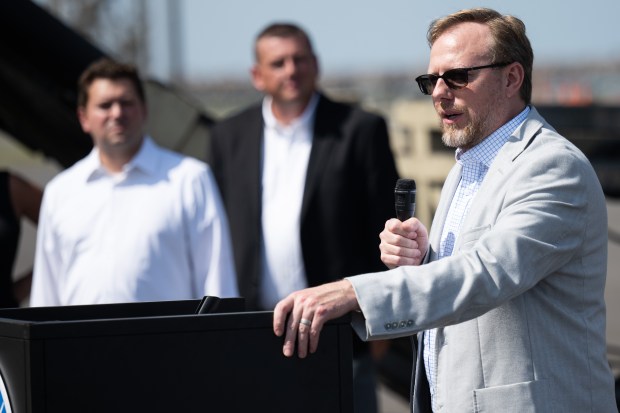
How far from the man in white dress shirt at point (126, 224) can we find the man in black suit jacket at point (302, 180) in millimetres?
431

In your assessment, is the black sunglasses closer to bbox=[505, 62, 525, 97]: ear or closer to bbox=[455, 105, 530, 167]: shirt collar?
bbox=[505, 62, 525, 97]: ear

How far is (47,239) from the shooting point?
507cm

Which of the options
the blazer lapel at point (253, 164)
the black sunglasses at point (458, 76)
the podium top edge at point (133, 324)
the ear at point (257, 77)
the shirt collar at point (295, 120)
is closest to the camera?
the podium top edge at point (133, 324)

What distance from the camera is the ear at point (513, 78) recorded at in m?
3.10

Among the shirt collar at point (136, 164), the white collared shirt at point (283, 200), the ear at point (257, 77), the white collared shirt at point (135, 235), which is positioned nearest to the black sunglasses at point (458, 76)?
the white collared shirt at point (135, 235)

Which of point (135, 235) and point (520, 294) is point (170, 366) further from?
point (135, 235)

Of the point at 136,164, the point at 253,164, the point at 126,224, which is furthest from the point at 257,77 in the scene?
the point at 126,224

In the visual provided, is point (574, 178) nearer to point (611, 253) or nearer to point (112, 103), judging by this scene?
point (112, 103)

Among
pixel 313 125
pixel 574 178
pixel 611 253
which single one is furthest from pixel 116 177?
pixel 611 253

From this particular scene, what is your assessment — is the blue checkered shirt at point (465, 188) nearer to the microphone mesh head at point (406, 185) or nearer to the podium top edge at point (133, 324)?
the microphone mesh head at point (406, 185)

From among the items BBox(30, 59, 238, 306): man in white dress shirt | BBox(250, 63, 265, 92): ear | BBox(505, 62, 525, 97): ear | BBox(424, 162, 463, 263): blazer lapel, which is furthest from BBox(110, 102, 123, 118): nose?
BBox(505, 62, 525, 97): ear

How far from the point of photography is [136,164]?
5082mm

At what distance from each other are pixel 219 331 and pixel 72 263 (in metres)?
2.49

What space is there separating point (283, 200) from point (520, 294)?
2807 mm
